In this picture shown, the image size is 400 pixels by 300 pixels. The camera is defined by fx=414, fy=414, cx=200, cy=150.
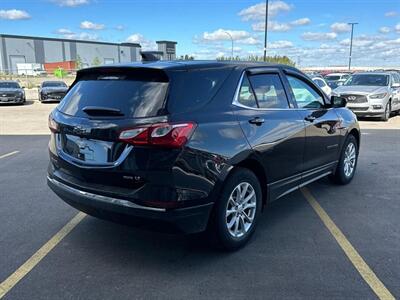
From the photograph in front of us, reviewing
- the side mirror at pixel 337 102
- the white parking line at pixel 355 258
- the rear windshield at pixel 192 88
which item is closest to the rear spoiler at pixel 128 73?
the rear windshield at pixel 192 88

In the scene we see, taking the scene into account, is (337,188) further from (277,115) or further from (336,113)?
(277,115)

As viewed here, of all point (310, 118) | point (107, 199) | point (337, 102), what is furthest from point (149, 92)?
point (337, 102)

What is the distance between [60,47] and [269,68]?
11301 cm

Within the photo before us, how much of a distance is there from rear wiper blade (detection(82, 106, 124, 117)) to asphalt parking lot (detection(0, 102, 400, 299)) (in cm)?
133

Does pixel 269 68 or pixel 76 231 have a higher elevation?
pixel 269 68

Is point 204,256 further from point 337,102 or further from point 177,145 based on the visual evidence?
point 337,102

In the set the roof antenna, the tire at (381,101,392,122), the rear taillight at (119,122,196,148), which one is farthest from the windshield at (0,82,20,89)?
the rear taillight at (119,122,196,148)

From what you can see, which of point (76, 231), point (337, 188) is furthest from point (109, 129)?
point (337, 188)

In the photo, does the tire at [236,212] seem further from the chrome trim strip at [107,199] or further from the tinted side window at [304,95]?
the tinted side window at [304,95]

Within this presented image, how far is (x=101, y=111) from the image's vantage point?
3.56 m

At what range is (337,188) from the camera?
605cm

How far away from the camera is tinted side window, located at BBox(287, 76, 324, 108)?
490cm

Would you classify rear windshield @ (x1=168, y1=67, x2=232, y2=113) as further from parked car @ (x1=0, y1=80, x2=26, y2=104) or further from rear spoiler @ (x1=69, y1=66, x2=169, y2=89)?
parked car @ (x1=0, y1=80, x2=26, y2=104)

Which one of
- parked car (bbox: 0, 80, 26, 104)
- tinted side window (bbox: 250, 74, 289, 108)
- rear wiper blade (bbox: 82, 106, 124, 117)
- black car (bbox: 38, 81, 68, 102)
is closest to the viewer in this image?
rear wiper blade (bbox: 82, 106, 124, 117)
